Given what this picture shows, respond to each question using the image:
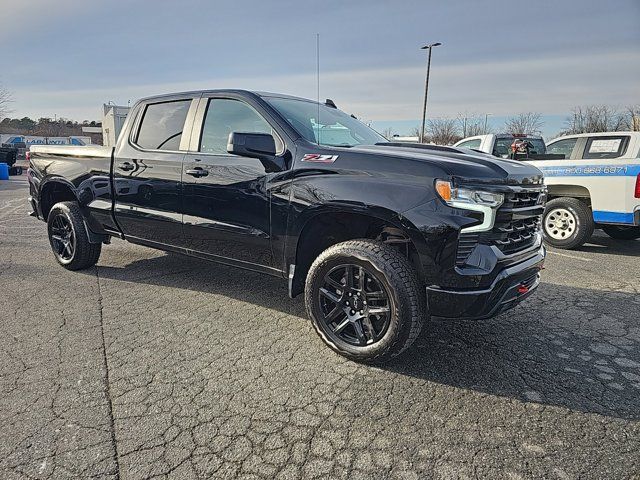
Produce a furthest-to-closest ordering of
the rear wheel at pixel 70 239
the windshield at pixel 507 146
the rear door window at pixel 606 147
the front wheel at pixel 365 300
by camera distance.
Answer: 1. the windshield at pixel 507 146
2. the rear door window at pixel 606 147
3. the rear wheel at pixel 70 239
4. the front wheel at pixel 365 300

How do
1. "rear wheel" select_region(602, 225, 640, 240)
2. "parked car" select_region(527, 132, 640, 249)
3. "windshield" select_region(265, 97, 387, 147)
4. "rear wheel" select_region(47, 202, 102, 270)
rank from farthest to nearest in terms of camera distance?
"rear wheel" select_region(602, 225, 640, 240) < "parked car" select_region(527, 132, 640, 249) < "rear wheel" select_region(47, 202, 102, 270) < "windshield" select_region(265, 97, 387, 147)

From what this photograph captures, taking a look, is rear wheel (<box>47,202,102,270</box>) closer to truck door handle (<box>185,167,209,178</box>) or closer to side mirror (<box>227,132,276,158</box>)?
truck door handle (<box>185,167,209,178</box>)

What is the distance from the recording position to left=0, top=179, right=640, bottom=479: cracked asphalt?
2164 millimetres

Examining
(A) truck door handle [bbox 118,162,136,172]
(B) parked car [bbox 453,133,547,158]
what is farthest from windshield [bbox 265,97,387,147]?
(B) parked car [bbox 453,133,547,158]

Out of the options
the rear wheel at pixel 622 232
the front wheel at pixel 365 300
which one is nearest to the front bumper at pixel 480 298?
the front wheel at pixel 365 300

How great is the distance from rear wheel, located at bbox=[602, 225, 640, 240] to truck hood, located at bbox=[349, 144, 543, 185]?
4999 millimetres

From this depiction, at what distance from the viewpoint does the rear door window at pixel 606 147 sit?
6.40 metres

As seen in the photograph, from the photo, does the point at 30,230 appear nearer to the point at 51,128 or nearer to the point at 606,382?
the point at 606,382

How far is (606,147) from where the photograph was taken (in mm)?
6586

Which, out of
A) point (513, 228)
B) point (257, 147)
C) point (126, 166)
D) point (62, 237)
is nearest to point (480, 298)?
point (513, 228)

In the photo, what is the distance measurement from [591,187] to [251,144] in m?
5.45

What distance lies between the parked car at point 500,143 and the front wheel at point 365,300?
7483mm

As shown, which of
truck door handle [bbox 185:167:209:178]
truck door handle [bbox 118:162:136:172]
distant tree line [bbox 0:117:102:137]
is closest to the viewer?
truck door handle [bbox 185:167:209:178]

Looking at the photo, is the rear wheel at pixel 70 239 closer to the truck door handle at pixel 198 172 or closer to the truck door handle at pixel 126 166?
the truck door handle at pixel 126 166
